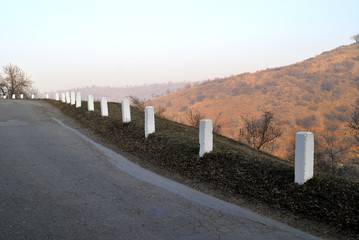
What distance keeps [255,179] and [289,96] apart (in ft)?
209

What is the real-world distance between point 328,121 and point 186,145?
5203 centimetres

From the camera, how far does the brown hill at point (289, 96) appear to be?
5175 cm

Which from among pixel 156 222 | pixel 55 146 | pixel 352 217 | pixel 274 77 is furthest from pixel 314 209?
pixel 274 77

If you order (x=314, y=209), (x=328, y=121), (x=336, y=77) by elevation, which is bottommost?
(x=328, y=121)

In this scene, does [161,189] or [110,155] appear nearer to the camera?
[161,189]

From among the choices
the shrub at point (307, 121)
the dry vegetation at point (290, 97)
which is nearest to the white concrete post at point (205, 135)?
the dry vegetation at point (290, 97)

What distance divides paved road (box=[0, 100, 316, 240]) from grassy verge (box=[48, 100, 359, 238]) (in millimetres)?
619

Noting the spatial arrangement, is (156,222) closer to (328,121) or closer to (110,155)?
(110,155)

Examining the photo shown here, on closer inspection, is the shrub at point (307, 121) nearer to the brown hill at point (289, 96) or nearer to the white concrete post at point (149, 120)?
the brown hill at point (289, 96)

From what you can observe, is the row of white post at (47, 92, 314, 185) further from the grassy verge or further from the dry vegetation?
the dry vegetation

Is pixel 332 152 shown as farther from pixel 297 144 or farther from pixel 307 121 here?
pixel 307 121

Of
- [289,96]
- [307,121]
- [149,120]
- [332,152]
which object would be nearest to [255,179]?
[149,120]

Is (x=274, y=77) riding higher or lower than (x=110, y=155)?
higher

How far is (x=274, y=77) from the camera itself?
79875 millimetres
